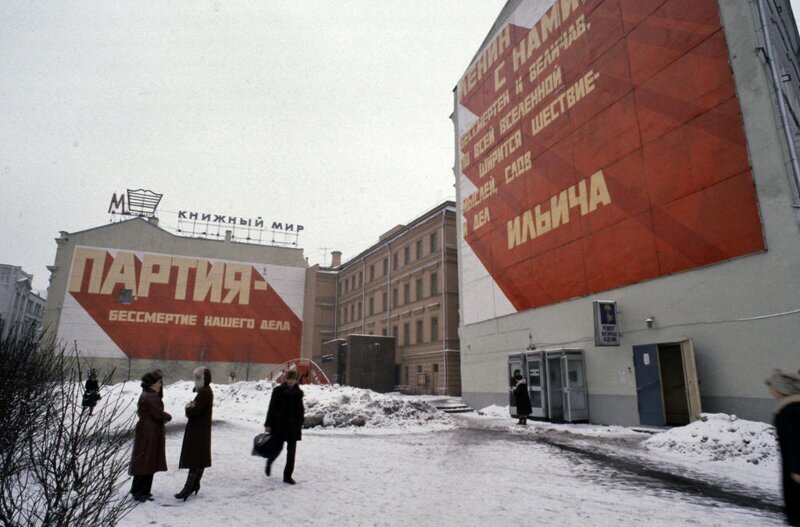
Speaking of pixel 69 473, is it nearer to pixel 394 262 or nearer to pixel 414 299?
pixel 414 299

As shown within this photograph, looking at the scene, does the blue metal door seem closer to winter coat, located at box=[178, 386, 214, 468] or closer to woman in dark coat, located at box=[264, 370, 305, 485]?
woman in dark coat, located at box=[264, 370, 305, 485]

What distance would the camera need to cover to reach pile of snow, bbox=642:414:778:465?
10461 millimetres

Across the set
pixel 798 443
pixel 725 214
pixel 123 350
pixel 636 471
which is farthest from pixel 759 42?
pixel 123 350

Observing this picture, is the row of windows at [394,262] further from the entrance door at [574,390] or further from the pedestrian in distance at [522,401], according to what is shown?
the pedestrian in distance at [522,401]

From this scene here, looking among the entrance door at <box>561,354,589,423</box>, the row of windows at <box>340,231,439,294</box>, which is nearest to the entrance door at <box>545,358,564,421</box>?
the entrance door at <box>561,354,589,423</box>

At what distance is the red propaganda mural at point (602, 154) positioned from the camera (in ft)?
47.3

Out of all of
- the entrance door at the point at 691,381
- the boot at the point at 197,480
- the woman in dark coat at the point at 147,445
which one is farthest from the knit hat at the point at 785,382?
the entrance door at the point at 691,381

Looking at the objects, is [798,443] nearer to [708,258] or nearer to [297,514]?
[297,514]

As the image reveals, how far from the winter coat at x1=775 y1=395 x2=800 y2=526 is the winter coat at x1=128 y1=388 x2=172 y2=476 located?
22.2 ft

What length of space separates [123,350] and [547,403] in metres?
40.2

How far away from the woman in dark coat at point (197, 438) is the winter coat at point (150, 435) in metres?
0.29

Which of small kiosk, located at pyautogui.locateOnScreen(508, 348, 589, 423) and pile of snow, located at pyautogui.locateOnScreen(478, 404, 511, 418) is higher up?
small kiosk, located at pyautogui.locateOnScreen(508, 348, 589, 423)

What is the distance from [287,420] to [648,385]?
12632mm

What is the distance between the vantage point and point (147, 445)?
629cm
